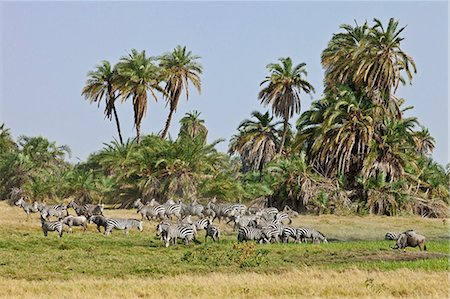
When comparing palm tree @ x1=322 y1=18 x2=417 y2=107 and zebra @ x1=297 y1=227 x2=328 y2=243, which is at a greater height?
palm tree @ x1=322 y1=18 x2=417 y2=107

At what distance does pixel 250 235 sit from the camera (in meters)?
26.9

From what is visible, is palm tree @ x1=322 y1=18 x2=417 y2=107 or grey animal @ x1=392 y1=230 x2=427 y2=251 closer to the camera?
grey animal @ x1=392 y1=230 x2=427 y2=251

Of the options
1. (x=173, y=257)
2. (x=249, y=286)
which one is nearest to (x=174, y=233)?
(x=173, y=257)

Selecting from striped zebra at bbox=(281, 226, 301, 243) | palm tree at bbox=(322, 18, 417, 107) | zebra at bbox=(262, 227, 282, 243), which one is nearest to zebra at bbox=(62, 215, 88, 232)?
zebra at bbox=(262, 227, 282, 243)

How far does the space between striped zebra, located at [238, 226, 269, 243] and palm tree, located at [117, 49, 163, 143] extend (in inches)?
1239

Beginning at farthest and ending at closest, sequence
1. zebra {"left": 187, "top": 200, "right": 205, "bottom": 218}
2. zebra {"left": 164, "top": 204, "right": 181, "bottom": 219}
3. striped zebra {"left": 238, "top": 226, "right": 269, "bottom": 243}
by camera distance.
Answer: zebra {"left": 187, "top": 200, "right": 205, "bottom": 218}, zebra {"left": 164, "top": 204, "right": 181, "bottom": 219}, striped zebra {"left": 238, "top": 226, "right": 269, "bottom": 243}

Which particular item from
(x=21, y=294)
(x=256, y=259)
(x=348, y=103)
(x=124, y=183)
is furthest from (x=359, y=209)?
(x=21, y=294)

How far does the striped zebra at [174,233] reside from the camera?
1013 inches

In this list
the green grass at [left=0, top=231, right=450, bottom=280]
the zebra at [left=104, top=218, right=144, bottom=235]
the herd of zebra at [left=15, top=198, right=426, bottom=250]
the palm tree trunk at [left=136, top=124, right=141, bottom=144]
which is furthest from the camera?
the palm tree trunk at [left=136, top=124, right=141, bottom=144]

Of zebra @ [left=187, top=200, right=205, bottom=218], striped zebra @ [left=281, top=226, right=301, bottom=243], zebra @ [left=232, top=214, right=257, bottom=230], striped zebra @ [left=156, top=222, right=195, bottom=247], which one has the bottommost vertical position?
striped zebra @ [left=156, top=222, right=195, bottom=247]

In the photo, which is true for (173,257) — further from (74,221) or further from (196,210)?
(196,210)

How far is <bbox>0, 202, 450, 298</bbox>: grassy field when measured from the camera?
50.6 feet

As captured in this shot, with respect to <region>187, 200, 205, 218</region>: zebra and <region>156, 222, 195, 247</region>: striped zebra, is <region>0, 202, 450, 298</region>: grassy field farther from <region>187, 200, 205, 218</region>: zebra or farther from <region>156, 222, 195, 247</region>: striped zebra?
<region>187, 200, 205, 218</region>: zebra

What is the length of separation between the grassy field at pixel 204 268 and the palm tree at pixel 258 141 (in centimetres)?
2972
